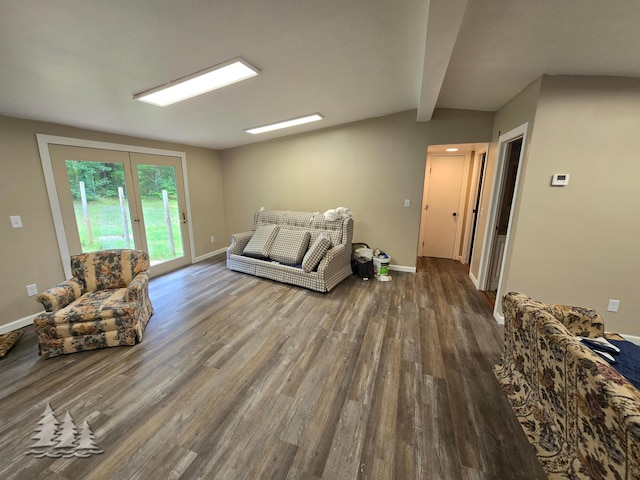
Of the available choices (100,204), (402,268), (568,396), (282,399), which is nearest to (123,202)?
(100,204)

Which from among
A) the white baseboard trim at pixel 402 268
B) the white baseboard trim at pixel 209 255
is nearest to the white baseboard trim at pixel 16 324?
the white baseboard trim at pixel 209 255

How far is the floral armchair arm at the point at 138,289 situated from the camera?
93.0 inches

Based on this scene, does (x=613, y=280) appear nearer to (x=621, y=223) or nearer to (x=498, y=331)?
(x=621, y=223)

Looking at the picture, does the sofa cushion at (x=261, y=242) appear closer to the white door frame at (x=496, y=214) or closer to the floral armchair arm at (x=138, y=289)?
the floral armchair arm at (x=138, y=289)

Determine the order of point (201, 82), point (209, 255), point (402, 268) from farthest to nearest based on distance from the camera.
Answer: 1. point (209, 255)
2. point (402, 268)
3. point (201, 82)

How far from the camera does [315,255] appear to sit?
346 centimetres

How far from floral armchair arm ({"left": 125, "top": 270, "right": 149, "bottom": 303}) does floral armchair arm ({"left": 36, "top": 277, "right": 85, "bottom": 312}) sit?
0.50 m

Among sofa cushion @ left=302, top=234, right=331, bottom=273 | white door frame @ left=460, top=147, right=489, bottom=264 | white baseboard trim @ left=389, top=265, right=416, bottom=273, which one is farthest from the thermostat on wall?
sofa cushion @ left=302, top=234, right=331, bottom=273

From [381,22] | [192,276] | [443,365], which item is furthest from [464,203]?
[192,276]

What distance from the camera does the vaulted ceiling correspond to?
4.44ft

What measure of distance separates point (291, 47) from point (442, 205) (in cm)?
402

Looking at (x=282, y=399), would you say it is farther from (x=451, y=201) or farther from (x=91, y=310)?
(x=451, y=201)

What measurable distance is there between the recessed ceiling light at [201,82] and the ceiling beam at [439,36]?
1326 millimetres

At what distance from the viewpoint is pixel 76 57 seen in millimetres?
1611
